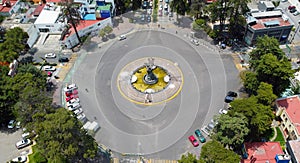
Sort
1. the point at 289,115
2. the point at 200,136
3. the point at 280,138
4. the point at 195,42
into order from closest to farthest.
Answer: the point at 289,115, the point at 200,136, the point at 280,138, the point at 195,42

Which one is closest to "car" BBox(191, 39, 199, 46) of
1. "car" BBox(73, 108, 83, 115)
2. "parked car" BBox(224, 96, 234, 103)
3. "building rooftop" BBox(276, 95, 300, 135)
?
"parked car" BBox(224, 96, 234, 103)

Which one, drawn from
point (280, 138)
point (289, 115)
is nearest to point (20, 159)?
point (280, 138)

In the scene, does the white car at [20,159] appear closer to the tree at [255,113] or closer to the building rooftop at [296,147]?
the tree at [255,113]

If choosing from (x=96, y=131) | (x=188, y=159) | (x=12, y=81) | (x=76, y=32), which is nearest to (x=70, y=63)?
(x=76, y=32)

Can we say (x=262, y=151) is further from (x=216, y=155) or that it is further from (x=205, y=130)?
(x=216, y=155)

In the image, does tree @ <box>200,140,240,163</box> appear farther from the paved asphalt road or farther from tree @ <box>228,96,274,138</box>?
tree @ <box>228,96,274,138</box>

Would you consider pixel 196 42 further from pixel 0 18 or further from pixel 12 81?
pixel 0 18

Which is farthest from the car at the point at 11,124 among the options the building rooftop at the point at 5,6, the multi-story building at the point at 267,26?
the multi-story building at the point at 267,26
